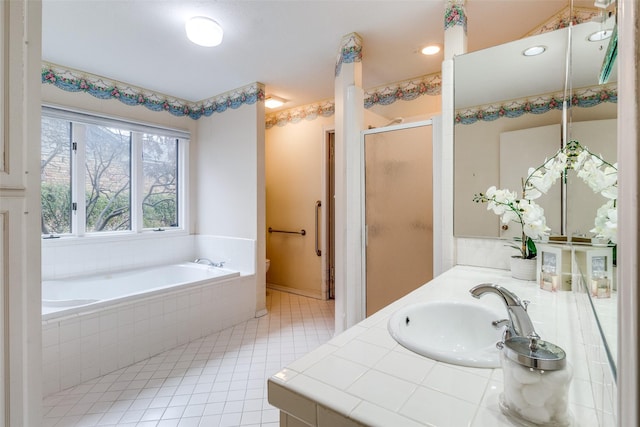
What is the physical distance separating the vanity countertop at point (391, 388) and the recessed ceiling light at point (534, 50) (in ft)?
4.62

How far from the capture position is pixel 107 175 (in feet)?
10.4

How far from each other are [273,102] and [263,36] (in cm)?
136

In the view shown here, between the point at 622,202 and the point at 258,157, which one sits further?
the point at 258,157

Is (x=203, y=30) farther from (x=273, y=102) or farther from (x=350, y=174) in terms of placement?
(x=273, y=102)

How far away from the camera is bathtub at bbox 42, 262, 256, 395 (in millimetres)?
1991

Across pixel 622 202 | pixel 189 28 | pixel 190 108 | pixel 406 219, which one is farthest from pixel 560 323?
pixel 190 108

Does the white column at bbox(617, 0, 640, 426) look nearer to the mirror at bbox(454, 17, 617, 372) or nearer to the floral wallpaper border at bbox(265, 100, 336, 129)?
the mirror at bbox(454, 17, 617, 372)

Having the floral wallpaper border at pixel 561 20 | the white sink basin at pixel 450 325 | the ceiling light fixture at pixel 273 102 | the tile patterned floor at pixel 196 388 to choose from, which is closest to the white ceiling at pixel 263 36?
the floral wallpaper border at pixel 561 20

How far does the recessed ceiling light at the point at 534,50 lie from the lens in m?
1.59

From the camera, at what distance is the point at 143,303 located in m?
2.38

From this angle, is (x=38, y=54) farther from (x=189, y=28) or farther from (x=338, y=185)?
(x=338, y=185)

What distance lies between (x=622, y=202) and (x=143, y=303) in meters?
2.76

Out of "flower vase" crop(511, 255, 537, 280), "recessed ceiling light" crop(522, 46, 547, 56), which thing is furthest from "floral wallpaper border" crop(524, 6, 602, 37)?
"flower vase" crop(511, 255, 537, 280)

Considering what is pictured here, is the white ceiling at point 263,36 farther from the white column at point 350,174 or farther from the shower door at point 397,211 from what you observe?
the shower door at point 397,211
